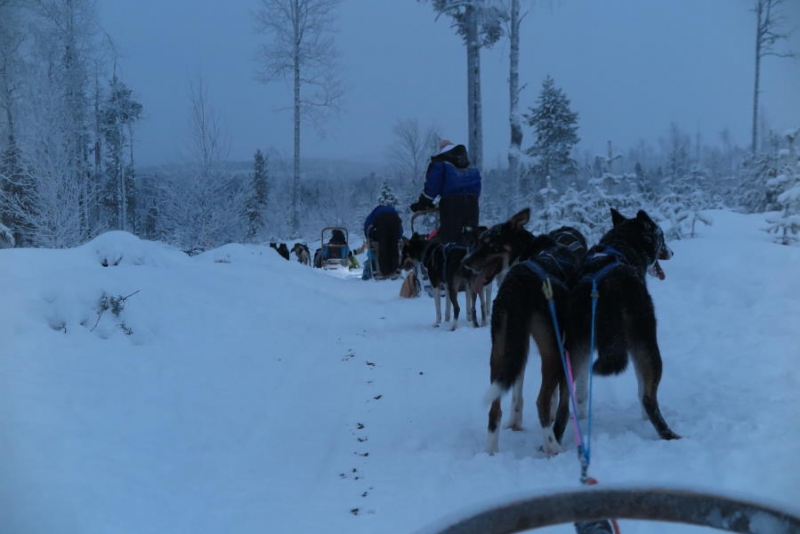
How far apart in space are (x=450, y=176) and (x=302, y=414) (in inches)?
231

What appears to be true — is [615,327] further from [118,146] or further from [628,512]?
[118,146]

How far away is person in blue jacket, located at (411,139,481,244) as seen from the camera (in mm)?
9008

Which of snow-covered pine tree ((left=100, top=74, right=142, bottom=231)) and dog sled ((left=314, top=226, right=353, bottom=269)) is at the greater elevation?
snow-covered pine tree ((left=100, top=74, right=142, bottom=231))

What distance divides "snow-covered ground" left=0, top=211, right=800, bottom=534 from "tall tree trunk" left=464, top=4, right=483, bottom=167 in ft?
26.3

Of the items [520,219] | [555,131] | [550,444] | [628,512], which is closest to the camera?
[628,512]

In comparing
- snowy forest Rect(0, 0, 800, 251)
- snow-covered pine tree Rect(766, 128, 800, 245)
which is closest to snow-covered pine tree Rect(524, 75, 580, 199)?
snowy forest Rect(0, 0, 800, 251)

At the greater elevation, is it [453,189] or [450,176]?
[450,176]

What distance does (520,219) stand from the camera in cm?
393

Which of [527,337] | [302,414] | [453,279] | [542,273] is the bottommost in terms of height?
[302,414]

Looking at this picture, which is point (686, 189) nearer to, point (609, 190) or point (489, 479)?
point (609, 190)

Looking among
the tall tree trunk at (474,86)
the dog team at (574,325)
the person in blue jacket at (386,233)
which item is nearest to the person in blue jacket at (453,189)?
the person in blue jacket at (386,233)

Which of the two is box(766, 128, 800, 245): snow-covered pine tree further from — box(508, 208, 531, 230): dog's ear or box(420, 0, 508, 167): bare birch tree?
box(420, 0, 508, 167): bare birch tree

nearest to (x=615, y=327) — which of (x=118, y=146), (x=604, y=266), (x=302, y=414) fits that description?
(x=604, y=266)

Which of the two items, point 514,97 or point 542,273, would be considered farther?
point 514,97
